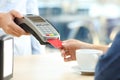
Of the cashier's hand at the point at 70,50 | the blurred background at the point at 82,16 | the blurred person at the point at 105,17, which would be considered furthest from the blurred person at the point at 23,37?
the blurred person at the point at 105,17

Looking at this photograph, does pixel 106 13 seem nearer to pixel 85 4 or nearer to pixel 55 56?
pixel 85 4

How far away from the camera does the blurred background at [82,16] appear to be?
13.1 ft

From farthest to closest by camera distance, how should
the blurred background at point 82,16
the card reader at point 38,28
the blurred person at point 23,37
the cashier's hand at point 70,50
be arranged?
1. the blurred background at point 82,16
2. the blurred person at point 23,37
3. the cashier's hand at point 70,50
4. the card reader at point 38,28

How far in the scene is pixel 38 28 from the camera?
111 centimetres

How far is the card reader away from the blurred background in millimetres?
2800

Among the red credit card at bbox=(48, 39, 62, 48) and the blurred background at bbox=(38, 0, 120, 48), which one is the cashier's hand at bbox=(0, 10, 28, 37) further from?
the blurred background at bbox=(38, 0, 120, 48)

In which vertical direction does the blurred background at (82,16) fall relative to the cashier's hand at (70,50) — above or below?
above

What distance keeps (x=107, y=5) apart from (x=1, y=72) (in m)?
3.09

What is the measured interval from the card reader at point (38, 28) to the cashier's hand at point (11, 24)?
2 cm

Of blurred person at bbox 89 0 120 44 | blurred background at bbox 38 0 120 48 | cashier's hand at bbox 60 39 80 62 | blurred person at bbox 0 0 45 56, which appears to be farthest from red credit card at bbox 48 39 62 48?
blurred person at bbox 89 0 120 44

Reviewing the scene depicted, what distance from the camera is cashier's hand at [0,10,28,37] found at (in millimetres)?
1132

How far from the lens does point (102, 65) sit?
0.75 meters

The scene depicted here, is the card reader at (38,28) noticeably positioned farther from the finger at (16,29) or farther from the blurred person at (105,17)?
the blurred person at (105,17)

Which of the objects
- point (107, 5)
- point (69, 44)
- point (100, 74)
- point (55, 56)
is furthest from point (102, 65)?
point (107, 5)
